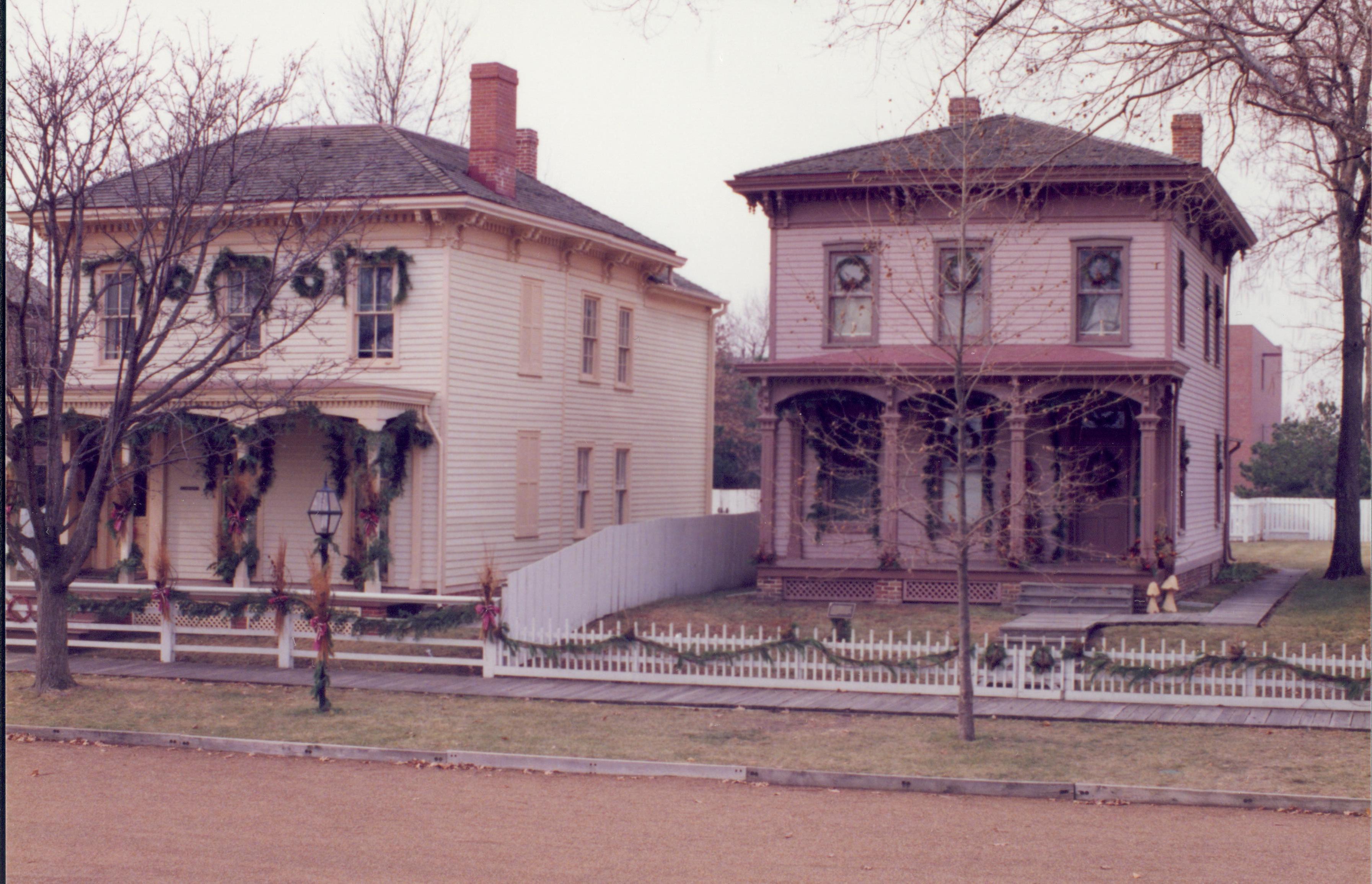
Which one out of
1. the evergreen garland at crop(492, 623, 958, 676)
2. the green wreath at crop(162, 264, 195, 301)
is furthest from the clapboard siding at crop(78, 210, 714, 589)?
the evergreen garland at crop(492, 623, 958, 676)

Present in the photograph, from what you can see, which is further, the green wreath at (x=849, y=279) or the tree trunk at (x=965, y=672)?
the green wreath at (x=849, y=279)

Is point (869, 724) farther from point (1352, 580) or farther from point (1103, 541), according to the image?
point (1352, 580)

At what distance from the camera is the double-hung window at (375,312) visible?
23750 millimetres

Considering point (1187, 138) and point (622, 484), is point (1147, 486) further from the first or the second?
point (622, 484)

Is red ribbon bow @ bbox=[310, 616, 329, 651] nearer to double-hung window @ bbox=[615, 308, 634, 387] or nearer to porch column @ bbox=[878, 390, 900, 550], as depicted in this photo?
porch column @ bbox=[878, 390, 900, 550]

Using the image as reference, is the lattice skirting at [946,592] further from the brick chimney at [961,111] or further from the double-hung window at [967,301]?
the brick chimney at [961,111]

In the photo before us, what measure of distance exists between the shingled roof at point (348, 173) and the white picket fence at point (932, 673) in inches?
299

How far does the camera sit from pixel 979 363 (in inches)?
936

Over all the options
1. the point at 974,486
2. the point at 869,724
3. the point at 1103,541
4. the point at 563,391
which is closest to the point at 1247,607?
the point at 1103,541

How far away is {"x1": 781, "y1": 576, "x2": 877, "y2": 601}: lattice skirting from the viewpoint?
79.5ft

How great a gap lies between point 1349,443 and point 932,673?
16714 millimetres

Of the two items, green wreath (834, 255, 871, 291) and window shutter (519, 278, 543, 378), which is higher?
green wreath (834, 255, 871, 291)

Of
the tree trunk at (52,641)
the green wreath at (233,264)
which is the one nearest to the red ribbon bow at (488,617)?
the tree trunk at (52,641)

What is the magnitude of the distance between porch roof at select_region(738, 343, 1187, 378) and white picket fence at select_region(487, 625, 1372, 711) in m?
5.98
